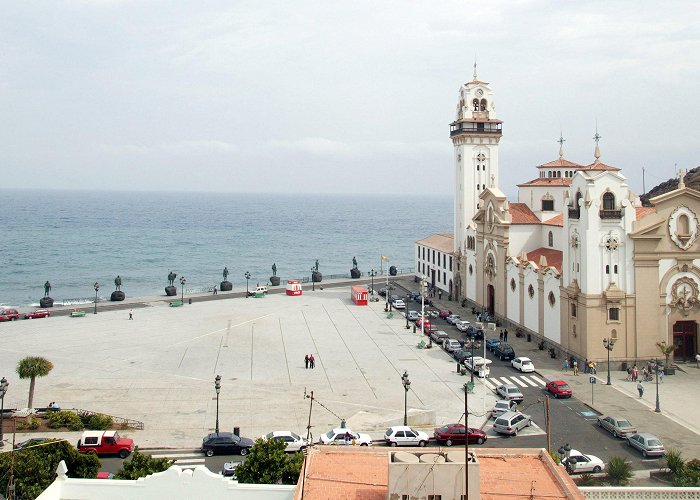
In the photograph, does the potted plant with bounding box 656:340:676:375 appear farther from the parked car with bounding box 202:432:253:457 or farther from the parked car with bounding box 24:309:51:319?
the parked car with bounding box 24:309:51:319

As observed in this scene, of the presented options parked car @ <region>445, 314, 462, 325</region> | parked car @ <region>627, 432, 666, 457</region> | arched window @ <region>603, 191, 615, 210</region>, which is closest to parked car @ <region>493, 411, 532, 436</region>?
parked car @ <region>627, 432, 666, 457</region>

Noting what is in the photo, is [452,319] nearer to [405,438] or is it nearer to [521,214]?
[521,214]

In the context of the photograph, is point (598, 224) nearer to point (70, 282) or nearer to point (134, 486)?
point (134, 486)

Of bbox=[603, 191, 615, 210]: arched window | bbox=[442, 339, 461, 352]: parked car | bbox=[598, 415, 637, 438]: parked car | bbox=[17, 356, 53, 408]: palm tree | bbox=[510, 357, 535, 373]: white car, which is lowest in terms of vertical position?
bbox=[598, 415, 637, 438]: parked car

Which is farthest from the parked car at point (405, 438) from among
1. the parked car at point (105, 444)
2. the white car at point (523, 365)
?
the white car at point (523, 365)

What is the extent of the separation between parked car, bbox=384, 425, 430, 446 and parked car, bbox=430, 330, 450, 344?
2237 cm

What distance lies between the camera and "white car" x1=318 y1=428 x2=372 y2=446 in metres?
31.9

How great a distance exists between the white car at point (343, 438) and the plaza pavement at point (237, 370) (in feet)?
5.86

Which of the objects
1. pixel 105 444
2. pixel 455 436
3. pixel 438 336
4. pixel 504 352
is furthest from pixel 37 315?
pixel 455 436

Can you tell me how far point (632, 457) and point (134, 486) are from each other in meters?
21.9

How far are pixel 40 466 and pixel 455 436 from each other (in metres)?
17.7

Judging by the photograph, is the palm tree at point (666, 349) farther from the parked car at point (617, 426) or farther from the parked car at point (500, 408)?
the parked car at point (500, 408)

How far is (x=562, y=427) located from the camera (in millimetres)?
35906

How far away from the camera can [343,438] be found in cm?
3203
